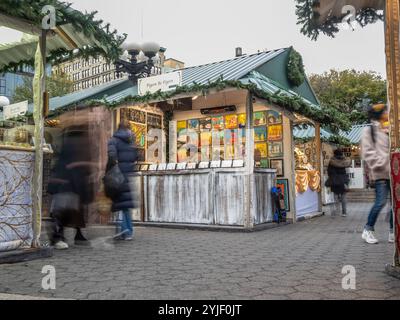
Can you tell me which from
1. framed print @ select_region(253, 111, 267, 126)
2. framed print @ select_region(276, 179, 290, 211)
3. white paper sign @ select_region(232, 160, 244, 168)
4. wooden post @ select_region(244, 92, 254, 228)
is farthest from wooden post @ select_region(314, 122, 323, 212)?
white paper sign @ select_region(232, 160, 244, 168)

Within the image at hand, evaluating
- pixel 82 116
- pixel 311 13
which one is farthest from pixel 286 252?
pixel 82 116

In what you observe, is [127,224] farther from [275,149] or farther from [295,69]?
[295,69]

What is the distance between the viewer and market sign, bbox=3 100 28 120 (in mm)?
10516

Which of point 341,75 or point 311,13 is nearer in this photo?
point 311,13

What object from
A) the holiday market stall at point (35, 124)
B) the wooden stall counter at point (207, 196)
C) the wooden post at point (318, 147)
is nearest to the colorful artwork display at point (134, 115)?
the wooden stall counter at point (207, 196)

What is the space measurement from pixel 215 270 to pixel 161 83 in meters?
Result: 5.60

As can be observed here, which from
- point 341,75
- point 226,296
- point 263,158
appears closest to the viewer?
point 226,296

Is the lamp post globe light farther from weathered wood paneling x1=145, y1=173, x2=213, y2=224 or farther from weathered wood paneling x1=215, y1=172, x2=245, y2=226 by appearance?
weathered wood paneling x1=215, y1=172, x2=245, y2=226

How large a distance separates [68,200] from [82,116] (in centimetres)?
129

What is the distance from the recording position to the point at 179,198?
9383mm

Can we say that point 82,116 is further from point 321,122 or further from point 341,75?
point 341,75

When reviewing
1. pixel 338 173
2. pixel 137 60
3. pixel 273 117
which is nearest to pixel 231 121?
pixel 273 117

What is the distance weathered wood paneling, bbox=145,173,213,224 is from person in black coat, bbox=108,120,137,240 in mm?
2274

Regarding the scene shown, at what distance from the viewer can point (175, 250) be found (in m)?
5.91
